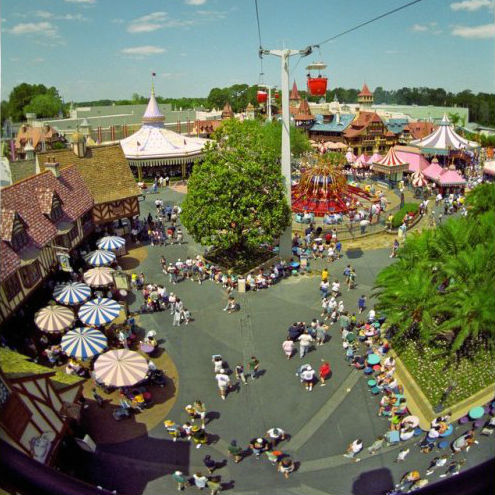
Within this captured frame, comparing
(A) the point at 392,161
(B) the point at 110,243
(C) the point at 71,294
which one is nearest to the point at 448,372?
(C) the point at 71,294

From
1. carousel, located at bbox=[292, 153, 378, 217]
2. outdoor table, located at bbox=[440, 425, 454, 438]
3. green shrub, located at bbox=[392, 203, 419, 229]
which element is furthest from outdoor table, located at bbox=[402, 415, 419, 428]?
carousel, located at bbox=[292, 153, 378, 217]

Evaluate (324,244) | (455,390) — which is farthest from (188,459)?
(324,244)

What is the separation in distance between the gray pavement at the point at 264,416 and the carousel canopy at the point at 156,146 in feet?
86.3

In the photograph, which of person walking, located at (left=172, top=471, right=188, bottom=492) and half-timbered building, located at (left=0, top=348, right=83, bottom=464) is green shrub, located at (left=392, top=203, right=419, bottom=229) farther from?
half-timbered building, located at (left=0, top=348, right=83, bottom=464)

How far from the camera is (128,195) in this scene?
90.5 feet

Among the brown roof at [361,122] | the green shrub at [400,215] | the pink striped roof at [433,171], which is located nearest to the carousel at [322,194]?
the green shrub at [400,215]

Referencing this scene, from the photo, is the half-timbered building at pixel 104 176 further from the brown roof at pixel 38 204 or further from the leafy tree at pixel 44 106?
the leafy tree at pixel 44 106

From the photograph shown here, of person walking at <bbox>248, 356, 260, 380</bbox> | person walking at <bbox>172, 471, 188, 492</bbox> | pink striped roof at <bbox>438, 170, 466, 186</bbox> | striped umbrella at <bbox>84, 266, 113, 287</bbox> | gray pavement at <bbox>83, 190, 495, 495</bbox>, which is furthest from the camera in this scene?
pink striped roof at <bbox>438, 170, 466, 186</bbox>

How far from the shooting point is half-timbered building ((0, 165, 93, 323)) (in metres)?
15.9

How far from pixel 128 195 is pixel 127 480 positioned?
18887 mm

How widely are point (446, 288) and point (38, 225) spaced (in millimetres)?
15818

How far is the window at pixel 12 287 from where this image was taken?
1562cm

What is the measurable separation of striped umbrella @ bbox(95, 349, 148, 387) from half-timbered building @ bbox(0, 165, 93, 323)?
3.94 m

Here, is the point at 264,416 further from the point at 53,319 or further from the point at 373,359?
the point at 53,319
